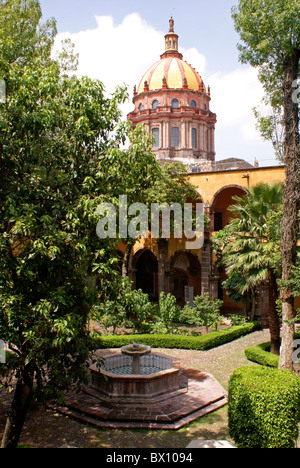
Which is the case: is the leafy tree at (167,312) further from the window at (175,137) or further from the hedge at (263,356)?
Result: the window at (175,137)

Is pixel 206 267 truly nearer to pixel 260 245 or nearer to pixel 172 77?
pixel 260 245

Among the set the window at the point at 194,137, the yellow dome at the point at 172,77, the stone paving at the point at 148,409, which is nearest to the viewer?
the stone paving at the point at 148,409

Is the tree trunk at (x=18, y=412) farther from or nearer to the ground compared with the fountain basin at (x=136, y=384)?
farther from the ground

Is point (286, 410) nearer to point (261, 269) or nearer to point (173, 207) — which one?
point (261, 269)

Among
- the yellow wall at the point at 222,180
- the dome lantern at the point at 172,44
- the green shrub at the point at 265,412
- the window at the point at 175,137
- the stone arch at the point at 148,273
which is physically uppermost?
the dome lantern at the point at 172,44

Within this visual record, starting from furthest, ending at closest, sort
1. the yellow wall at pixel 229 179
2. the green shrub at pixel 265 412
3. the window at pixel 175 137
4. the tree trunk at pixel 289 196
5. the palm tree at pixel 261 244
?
the window at pixel 175 137
the yellow wall at pixel 229 179
the palm tree at pixel 261 244
the tree trunk at pixel 289 196
the green shrub at pixel 265 412

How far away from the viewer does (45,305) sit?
5.02 m

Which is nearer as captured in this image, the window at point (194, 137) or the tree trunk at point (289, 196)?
the tree trunk at point (289, 196)

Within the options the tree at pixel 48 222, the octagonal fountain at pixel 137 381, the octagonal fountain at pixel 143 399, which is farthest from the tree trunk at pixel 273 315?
the tree at pixel 48 222

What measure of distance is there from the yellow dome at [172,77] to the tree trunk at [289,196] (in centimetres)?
2602

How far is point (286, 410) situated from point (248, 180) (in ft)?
45.4

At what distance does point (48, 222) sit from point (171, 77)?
3281cm

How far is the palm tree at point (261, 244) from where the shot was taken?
1220 cm
